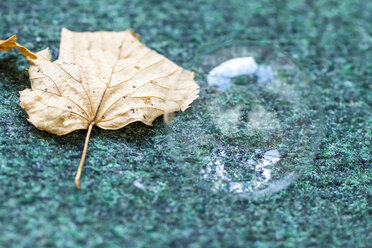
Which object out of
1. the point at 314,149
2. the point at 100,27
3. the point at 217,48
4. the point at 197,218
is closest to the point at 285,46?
the point at 217,48

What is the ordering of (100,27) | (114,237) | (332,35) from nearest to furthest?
(114,237)
(100,27)
(332,35)

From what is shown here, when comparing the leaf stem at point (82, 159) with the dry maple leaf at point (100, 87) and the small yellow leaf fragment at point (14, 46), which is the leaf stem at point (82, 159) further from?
the small yellow leaf fragment at point (14, 46)

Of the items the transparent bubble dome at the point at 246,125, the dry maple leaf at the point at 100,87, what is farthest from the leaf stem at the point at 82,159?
the transparent bubble dome at the point at 246,125

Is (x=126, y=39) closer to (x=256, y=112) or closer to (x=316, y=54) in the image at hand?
(x=256, y=112)

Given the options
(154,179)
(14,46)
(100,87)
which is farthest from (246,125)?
(14,46)

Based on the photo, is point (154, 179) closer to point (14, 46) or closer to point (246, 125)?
point (246, 125)

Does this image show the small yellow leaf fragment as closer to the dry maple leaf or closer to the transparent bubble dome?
the dry maple leaf
